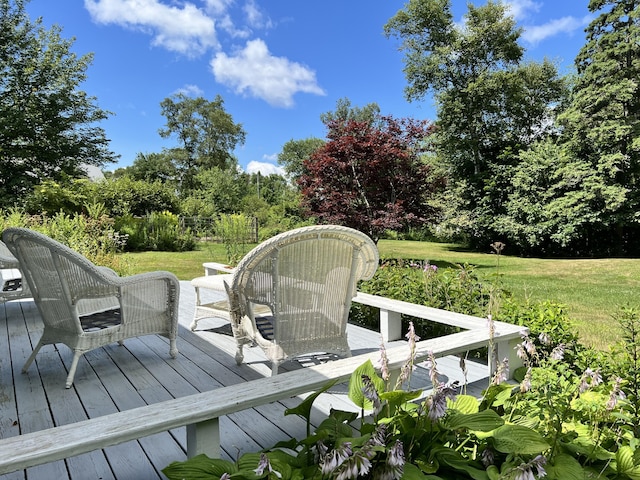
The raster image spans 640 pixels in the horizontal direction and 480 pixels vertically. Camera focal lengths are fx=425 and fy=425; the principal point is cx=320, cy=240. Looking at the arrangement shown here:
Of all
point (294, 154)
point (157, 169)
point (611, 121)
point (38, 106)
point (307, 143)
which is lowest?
point (611, 121)

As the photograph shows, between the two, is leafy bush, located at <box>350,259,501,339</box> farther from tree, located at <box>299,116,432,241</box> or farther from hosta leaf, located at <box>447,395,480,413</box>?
tree, located at <box>299,116,432,241</box>

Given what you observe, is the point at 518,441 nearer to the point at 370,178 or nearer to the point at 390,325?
the point at 390,325

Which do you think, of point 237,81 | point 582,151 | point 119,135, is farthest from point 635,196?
point 237,81

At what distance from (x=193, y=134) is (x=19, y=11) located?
12966 millimetres

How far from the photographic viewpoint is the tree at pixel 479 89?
15.1 m

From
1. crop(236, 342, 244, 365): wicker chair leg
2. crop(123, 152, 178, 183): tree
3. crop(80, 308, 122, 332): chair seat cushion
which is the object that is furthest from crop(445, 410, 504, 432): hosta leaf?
crop(123, 152, 178, 183): tree

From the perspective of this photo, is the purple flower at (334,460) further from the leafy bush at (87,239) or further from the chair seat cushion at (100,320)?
the leafy bush at (87,239)

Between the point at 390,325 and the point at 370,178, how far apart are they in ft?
23.5

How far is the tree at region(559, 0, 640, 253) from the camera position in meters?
12.7

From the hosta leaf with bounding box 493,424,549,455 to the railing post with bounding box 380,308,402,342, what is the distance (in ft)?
7.44

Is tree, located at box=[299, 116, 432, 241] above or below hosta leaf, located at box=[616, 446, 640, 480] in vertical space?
above

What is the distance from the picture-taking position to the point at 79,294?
2.46 metres

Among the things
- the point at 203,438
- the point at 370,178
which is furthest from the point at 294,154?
the point at 203,438

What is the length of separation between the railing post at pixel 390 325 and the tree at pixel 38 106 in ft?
52.2
